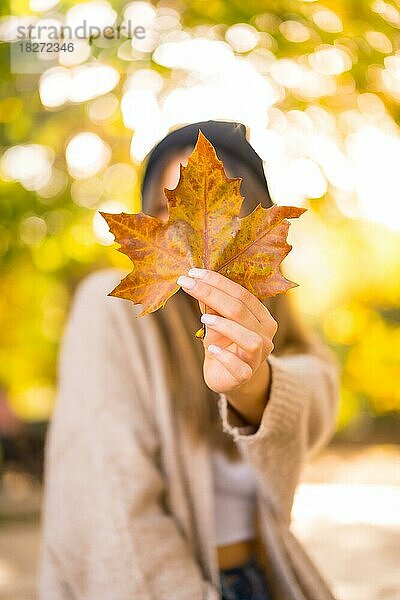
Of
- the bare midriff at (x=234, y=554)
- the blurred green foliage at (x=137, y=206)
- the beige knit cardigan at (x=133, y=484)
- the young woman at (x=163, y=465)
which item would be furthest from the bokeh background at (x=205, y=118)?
the bare midriff at (x=234, y=554)

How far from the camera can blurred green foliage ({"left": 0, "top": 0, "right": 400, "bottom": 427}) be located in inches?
55.2

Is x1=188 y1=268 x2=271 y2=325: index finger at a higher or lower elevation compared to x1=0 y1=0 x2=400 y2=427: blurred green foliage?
higher

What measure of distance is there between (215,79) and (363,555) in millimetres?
1623

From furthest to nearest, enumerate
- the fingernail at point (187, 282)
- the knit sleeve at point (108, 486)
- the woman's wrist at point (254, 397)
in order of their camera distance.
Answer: the knit sleeve at point (108, 486) → the woman's wrist at point (254, 397) → the fingernail at point (187, 282)

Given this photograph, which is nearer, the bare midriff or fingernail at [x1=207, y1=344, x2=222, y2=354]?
fingernail at [x1=207, y1=344, x2=222, y2=354]

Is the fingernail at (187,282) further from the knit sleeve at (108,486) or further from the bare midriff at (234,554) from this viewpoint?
the bare midriff at (234,554)

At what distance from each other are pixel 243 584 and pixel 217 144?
81 cm

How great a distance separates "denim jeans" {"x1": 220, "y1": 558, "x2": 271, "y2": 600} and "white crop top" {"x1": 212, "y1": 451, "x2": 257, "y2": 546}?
61 mm

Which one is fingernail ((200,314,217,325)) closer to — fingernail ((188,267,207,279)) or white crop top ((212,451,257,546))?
fingernail ((188,267,207,279))

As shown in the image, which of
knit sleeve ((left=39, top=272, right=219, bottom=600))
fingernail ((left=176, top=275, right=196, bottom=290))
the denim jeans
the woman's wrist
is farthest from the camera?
the denim jeans

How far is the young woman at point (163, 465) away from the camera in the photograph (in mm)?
1351

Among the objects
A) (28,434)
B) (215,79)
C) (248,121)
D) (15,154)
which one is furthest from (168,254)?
(28,434)

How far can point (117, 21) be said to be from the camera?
1.63 metres

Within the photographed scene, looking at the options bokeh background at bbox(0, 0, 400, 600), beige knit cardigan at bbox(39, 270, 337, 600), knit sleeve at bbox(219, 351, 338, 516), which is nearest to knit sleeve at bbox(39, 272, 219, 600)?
beige knit cardigan at bbox(39, 270, 337, 600)
